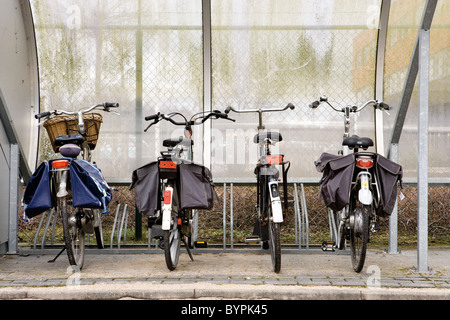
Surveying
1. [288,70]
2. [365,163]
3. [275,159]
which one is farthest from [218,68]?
[365,163]

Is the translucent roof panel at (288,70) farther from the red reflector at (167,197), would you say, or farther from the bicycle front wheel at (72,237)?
the bicycle front wheel at (72,237)

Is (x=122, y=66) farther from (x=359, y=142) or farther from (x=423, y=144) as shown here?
(x=423, y=144)

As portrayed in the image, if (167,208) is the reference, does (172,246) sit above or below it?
below

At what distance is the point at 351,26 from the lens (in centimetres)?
734

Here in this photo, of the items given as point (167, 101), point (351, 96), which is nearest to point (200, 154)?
point (167, 101)

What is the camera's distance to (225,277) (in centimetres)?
511

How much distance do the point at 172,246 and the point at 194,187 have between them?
0.60 m

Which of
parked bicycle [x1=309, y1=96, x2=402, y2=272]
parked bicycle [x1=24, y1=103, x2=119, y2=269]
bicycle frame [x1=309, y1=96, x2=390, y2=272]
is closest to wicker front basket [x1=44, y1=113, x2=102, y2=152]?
parked bicycle [x1=24, y1=103, x2=119, y2=269]

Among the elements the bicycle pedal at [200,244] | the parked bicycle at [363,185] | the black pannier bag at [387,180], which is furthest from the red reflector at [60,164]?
the black pannier bag at [387,180]

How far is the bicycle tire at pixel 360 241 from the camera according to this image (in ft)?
16.9

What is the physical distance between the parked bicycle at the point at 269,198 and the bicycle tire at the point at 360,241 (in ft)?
2.30

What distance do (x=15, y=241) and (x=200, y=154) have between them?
233 cm

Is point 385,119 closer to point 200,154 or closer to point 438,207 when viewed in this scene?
point 438,207

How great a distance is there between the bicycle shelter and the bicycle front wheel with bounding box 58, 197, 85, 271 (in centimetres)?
158
